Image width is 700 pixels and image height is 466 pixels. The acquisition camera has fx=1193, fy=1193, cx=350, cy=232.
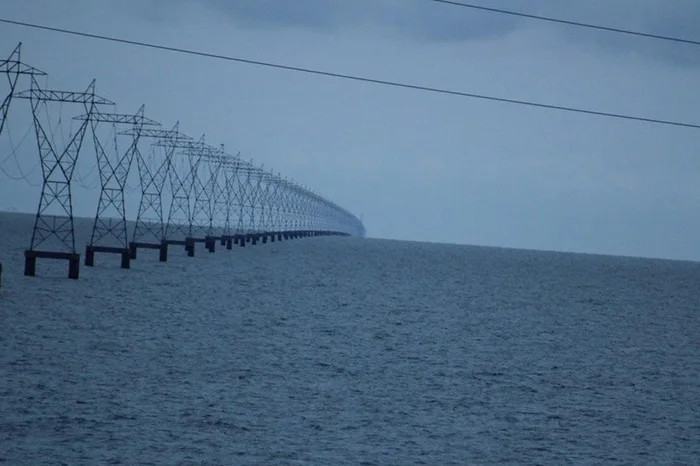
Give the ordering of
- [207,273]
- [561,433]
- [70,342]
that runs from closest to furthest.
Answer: [561,433], [70,342], [207,273]

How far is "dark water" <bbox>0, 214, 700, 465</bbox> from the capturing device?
1224 cm

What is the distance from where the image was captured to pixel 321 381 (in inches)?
671

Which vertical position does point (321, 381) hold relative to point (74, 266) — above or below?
below

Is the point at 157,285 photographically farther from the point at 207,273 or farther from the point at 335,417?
the point at 335,417

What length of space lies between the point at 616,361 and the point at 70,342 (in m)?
10.4

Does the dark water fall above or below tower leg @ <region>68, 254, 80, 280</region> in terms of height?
below

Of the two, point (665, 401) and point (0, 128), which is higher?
point (0, 128)

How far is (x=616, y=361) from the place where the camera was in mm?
23047

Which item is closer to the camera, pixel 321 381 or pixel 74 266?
pixel 321 381

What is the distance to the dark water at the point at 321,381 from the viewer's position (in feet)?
40.2

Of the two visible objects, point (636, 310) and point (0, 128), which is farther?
point (636, 310)

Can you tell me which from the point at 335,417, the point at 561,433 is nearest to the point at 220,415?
the point at 335,417

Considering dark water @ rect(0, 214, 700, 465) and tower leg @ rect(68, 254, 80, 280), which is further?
tower leg @ rect(68, 254, 80, 280)

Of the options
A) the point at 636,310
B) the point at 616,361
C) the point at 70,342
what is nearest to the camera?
the point at 70,342
